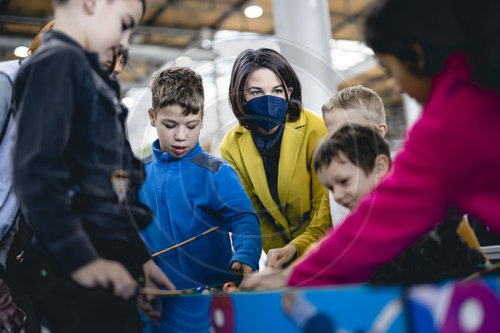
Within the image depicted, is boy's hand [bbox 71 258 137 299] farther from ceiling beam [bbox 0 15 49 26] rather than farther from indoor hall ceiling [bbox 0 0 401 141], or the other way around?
ceiling beam [bbox 0 15 49 26]

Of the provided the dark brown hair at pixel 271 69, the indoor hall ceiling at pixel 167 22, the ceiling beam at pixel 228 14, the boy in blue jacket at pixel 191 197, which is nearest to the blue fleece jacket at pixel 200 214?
the boy in blue jacket at pixel 191 197

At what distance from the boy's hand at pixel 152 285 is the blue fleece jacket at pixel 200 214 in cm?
5

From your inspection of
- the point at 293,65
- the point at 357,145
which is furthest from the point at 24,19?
the point at 357,145

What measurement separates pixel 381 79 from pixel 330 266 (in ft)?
0.79

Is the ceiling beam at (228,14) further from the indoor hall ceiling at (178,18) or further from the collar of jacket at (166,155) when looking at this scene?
the collar of jacket at (166,155)

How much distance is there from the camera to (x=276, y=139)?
23.1 inches

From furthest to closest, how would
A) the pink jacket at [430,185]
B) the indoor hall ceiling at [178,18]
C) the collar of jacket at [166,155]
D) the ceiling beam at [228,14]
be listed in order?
the ceiling beam at [228,14]
the indoor hall ceiling at [178,18]
the collar of jacket at [166,155]
the pink jacket at [430,185]

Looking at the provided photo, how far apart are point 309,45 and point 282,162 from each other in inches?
14.5

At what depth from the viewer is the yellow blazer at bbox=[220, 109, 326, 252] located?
0.58m

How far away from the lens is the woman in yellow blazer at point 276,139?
1.90 feet

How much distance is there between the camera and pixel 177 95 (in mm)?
611

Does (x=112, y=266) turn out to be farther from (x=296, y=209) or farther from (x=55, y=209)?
(x=296, y=209)

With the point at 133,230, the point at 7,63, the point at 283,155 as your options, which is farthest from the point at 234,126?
the point at 7,63

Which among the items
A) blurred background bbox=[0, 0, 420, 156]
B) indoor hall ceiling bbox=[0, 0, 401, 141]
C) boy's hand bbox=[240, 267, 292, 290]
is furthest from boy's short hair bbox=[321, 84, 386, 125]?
indoor hall ceiling bbox=[0, 0, 401, 141]
